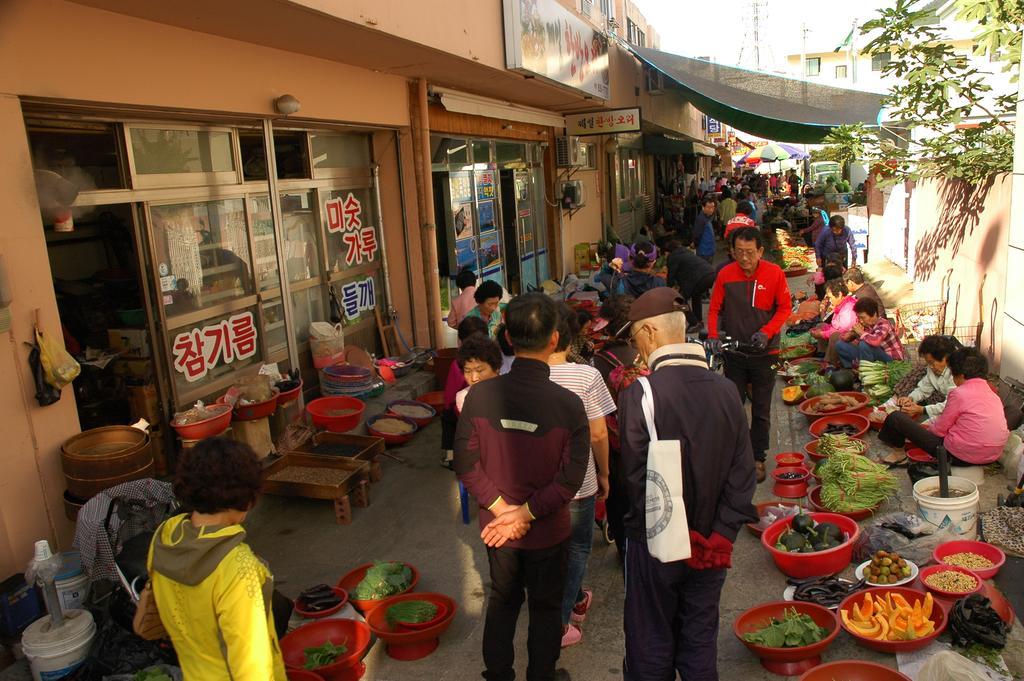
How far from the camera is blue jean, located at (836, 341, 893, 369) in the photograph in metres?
8.40

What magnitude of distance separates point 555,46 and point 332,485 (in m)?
7.49

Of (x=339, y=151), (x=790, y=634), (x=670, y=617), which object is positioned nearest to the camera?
(x=670, y=617)

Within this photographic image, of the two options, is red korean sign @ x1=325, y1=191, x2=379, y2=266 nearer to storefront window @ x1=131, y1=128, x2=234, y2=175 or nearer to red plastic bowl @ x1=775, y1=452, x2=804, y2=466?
storefront window @ x1=131, y1=128, x2=234, y2=175

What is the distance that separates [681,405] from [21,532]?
4.02m

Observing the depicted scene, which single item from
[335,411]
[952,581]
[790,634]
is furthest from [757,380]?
[335,411]

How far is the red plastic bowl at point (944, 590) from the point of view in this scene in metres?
4.20

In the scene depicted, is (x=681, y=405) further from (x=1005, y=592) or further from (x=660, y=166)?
(x=660, y=166)

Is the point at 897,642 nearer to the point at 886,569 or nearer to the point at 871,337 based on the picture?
the point at 886,569

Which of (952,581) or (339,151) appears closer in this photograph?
(952,581)

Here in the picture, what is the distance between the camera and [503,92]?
447 inches

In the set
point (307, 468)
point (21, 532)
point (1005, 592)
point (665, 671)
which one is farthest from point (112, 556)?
point (1005, 592)

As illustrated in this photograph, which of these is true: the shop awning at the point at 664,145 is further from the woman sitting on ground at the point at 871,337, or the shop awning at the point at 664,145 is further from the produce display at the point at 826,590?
the produce display at the point at 826,590

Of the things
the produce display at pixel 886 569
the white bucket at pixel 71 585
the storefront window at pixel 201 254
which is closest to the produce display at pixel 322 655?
the white bucket at pixel 71 585

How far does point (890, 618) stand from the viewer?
408 centimetres
